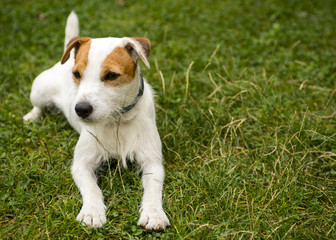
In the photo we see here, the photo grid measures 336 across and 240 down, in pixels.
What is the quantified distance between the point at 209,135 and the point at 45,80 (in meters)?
2.22

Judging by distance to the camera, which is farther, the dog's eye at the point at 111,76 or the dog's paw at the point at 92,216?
the dog's eye at the point at 111,76

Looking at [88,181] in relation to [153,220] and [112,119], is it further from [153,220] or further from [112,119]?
[153,220]

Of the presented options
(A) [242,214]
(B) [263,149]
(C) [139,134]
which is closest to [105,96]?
(C) [139,134]

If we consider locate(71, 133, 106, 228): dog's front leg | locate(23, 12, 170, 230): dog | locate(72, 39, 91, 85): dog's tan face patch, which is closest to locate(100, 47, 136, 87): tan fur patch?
locate(23, 12, 170, 230): dog

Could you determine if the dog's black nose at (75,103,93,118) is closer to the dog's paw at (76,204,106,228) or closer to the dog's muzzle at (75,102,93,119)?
the dog's muzzle at (75,102,93,119)

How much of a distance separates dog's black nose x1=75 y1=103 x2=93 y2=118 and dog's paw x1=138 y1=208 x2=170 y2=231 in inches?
37.5

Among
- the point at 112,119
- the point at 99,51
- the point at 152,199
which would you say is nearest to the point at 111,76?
the point at 99,51

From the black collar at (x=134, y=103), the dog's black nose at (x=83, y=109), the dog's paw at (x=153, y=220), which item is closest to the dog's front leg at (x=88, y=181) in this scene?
the dog's paw at (x=153, y=220)

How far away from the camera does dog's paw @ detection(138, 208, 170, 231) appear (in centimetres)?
290

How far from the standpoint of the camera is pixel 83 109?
3.01m

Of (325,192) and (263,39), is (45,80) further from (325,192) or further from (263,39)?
(263,39)

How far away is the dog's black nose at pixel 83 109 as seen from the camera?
118 inches

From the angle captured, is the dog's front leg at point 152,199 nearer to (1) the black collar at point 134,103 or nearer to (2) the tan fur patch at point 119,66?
(1) the black collar at point 134,103

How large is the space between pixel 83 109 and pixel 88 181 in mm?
719
